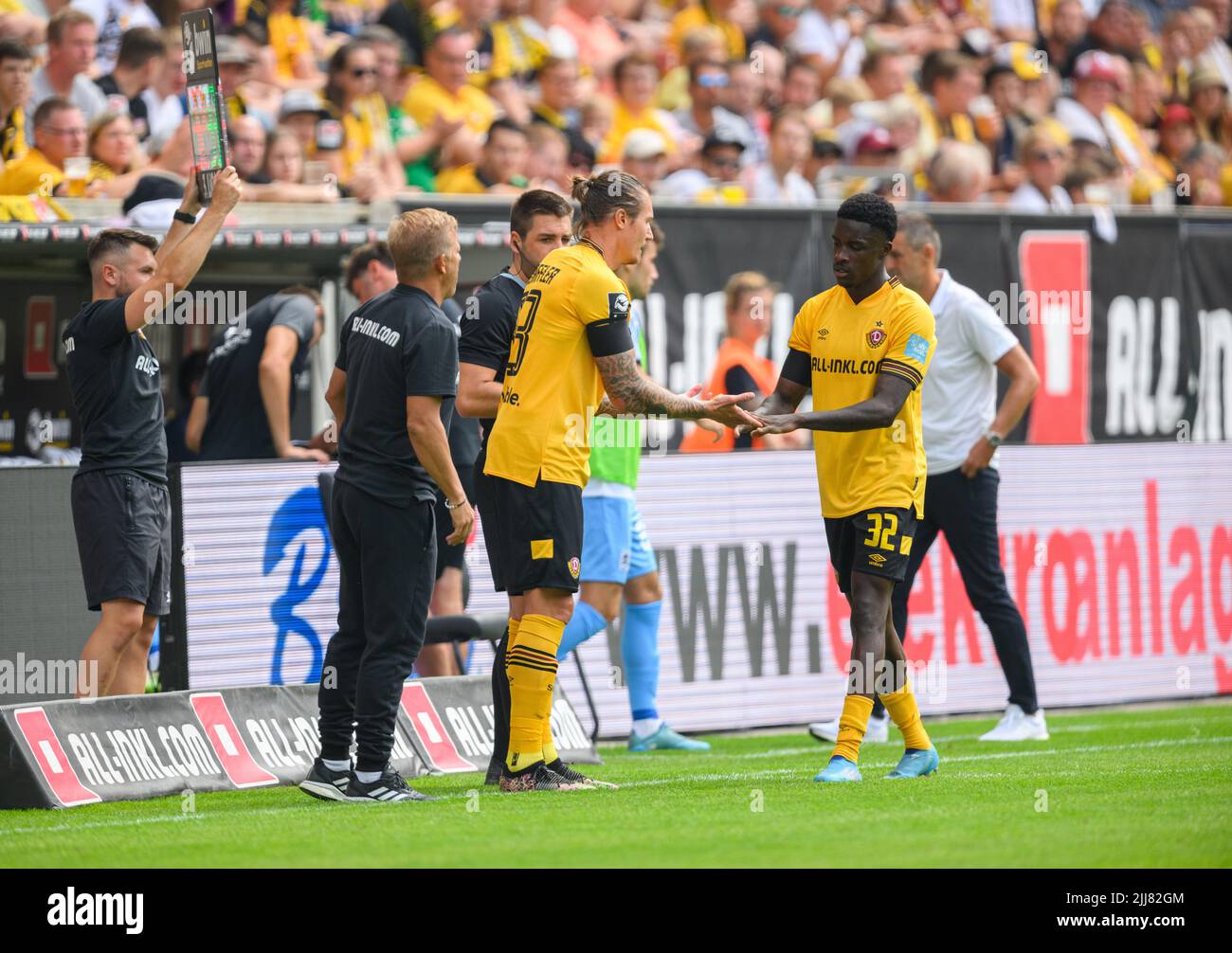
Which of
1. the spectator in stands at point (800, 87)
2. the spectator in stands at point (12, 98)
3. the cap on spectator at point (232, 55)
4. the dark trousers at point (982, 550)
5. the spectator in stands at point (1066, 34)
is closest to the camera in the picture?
the dark trousers at point (982, 550)

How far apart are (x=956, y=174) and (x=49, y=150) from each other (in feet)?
24.1

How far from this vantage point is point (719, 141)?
14.9 metres

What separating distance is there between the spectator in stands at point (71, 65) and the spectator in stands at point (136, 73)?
8.7 inches

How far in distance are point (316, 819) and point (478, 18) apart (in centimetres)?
1037

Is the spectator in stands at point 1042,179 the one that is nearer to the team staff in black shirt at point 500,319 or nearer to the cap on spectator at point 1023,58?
the cap on spectator at point 1023,58

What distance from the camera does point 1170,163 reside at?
65.7 feet

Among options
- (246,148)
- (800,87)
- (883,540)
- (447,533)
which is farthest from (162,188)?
(800,87)

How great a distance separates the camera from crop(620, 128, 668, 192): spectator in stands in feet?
47.8

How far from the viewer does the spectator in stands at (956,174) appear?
15586mm

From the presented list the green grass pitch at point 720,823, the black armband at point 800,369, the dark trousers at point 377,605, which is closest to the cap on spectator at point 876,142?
→ the green grass pitch at point 720,823

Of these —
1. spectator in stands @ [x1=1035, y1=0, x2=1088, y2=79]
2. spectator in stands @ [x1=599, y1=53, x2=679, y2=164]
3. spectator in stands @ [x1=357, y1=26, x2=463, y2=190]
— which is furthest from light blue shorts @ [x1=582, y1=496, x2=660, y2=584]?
spectator in stands @ [x1=1035, y1=0, x2=1088, y2=79]

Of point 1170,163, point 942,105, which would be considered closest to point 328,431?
point 942,105

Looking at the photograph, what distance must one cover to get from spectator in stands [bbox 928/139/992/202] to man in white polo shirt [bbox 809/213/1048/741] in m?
5.63
